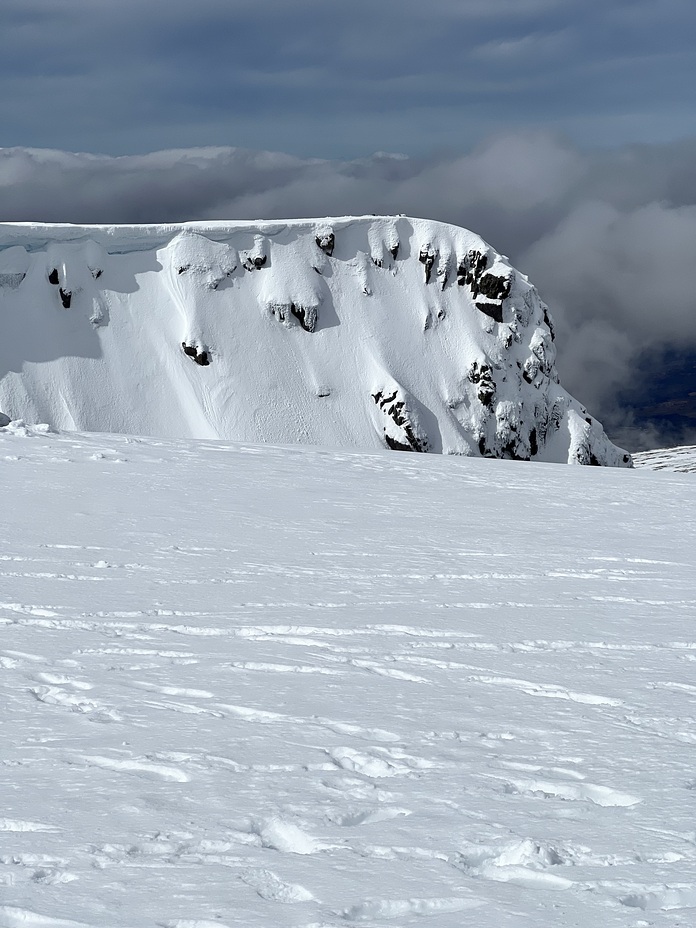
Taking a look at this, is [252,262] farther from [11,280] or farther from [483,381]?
[483,381]

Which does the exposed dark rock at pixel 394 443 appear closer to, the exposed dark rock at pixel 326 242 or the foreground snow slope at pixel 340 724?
the exposed dark rock at pixel 326 242

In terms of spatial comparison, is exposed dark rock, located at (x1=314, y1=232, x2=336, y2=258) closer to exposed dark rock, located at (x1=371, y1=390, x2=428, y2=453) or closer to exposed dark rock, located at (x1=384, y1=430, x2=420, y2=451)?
exposed dark rock, located at (x1=371, y1=390, x2=428, y2=453)

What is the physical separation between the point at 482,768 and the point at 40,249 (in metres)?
97.3

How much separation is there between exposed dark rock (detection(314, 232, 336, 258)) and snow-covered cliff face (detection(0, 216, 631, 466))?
0.11 m

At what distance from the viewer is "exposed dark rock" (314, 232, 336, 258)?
102 m

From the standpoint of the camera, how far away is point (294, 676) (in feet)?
16.6

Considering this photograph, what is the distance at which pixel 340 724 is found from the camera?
4352 millimetres

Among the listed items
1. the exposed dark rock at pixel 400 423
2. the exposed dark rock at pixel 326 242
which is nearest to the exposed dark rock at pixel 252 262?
the exposed dark rock at pixel 326 242

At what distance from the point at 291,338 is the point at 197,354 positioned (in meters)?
10.8

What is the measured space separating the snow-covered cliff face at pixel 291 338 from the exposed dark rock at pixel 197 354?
0.14 metres

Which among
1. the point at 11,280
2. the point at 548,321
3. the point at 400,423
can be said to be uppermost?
the point at 11,280

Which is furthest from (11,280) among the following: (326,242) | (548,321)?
(548,321)

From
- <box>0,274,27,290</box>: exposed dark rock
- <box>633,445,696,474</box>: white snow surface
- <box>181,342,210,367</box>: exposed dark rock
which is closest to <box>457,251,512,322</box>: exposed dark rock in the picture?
<box>633,445,696,474</box>: white snow surface

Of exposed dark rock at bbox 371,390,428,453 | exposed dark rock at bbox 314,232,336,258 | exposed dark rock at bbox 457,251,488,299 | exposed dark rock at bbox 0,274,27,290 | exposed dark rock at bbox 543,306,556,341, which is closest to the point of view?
exposed dark rock at bbox 371,390,428,453
